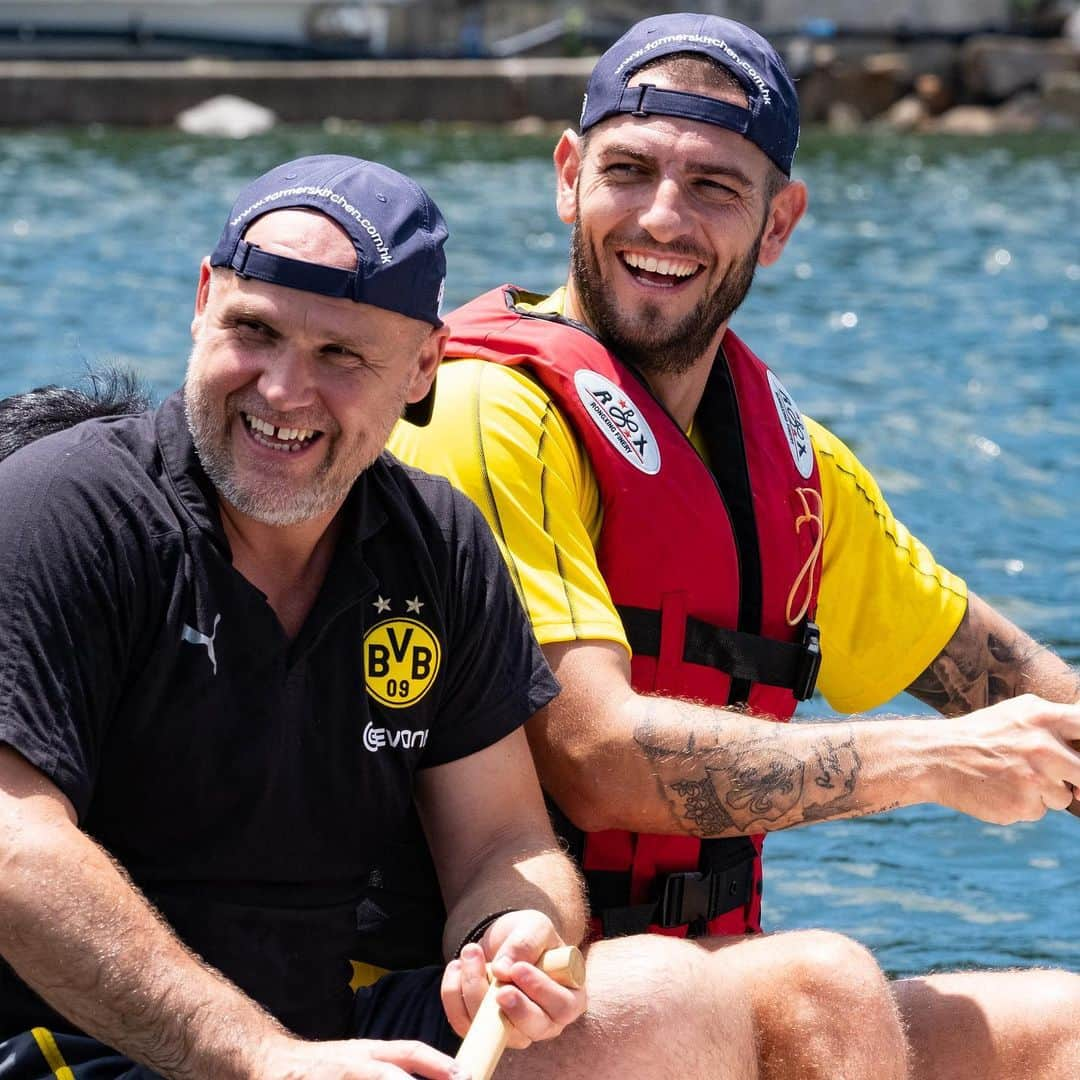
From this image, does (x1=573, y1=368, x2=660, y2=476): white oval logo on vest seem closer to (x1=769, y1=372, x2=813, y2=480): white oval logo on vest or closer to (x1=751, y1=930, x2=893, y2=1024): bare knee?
(x1=769, y1=372, x2=813, y2=480): white oval logo on vest

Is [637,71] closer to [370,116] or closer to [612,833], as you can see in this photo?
[612,833]

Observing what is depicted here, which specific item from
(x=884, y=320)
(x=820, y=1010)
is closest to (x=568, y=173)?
(x=820, y=1010)

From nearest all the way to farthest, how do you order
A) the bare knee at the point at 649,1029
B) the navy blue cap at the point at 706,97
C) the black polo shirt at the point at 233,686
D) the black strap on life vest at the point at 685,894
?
the black polo shirt at the point at 233,686, the bare knee at the point at 649,1029, the black strap on life vest at the point at 685,894, the navy blue cap at the point at 706,97

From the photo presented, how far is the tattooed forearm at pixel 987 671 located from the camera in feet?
13.6

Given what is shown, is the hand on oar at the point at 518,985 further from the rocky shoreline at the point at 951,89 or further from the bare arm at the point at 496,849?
the rocky shoreline at the point at 951,89

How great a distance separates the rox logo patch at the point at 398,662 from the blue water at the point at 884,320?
1.41 m

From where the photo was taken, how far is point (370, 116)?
29.7 metres

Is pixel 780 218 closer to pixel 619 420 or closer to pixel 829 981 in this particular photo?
pixel 619 420

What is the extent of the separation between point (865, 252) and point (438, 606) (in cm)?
1713

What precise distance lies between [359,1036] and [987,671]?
170 cm

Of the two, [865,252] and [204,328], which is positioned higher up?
[204,328]

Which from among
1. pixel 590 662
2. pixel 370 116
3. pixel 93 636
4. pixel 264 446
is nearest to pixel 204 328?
pixel 264 446

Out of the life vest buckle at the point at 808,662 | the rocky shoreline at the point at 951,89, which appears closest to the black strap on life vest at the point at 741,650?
the life vest buckle at the point at 808,662

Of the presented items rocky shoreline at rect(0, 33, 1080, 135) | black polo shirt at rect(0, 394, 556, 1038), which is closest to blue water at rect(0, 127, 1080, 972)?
rocky shoreline at rect(0, 33, 1080, 135)
